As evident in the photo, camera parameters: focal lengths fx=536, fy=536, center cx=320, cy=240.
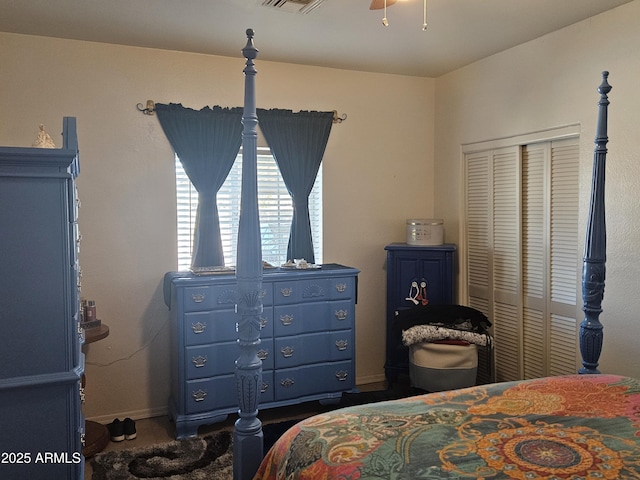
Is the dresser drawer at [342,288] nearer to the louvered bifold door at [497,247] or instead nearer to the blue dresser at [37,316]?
the louvered bifold door at [497,247]

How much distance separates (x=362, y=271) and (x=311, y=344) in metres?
0.95

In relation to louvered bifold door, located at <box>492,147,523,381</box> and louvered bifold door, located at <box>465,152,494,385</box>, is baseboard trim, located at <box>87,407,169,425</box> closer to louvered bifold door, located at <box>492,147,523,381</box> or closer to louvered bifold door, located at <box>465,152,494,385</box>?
louvered bifold door, located at <box>465,152,494,385</box>

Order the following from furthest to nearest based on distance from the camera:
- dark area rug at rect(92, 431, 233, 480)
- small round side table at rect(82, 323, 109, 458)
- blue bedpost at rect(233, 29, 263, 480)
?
1. small round side table at rect(82, 323, 109, 458)
2. dark area rug at rect(92, 431, 233, 480)
3. blue bedpost at rect(233, 29, 263, 480)

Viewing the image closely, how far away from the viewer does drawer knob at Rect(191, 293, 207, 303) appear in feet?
11.5

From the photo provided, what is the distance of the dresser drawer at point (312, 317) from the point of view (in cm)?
376

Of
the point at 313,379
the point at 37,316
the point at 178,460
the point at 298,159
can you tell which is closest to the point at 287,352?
the point at 313,379

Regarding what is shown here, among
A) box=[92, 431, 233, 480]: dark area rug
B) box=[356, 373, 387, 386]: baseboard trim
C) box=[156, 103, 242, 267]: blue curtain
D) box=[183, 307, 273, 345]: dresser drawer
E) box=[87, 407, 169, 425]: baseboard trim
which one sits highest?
box=[156, 103, 242, 267]: blue curtain

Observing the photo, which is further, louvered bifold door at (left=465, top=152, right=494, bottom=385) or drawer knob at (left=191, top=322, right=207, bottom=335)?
louvered bifold door at (left=465, top=152, right=494, bottom=385)

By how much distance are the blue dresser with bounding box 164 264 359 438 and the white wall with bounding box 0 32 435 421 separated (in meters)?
0.26

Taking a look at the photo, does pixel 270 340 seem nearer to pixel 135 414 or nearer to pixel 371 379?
pixel 135 414

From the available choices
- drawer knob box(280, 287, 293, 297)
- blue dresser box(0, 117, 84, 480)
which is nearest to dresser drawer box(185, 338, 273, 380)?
drawer knob box(280, 287, 293, 297)

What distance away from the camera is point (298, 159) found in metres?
4.21

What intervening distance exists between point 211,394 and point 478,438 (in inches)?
91.1

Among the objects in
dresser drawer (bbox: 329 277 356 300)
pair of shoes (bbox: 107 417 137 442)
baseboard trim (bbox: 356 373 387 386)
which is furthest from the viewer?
baseboard trim (bbox: 356 373 387 386)
